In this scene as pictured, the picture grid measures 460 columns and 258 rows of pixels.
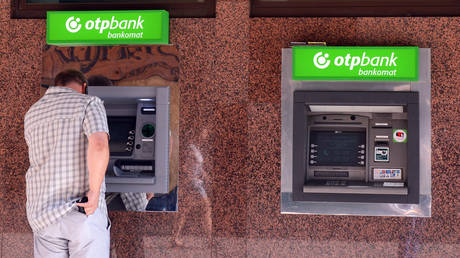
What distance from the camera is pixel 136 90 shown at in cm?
Answer: 380

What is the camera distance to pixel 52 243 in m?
3.20

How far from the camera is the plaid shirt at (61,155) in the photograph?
10.3 feet

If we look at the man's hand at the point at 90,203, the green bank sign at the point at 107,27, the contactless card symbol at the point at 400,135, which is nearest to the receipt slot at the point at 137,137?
the green bank sign at the point at 107,27

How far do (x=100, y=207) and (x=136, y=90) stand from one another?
3.14 ft

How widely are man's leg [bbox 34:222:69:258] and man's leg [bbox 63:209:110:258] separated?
55 millimetres

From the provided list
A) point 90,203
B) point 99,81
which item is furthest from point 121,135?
point 90,203

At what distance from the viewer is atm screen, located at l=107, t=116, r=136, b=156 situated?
3.77 meters

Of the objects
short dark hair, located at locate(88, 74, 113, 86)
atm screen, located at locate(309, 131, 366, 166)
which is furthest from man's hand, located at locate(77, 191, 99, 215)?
atm screen, located at locate(309, 131, 366, 166)

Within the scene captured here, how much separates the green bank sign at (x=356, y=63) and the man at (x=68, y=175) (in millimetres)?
1419

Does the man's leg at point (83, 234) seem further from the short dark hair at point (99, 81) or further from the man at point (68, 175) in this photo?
the short dark hair at point (99, 81)

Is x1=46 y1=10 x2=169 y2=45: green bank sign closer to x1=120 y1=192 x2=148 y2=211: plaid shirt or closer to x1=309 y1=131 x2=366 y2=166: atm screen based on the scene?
x1=120 y1=192 x2=148 y2=211: plaid shirt

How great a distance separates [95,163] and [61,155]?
0.86ft

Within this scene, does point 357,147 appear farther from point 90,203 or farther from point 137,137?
point 90,203

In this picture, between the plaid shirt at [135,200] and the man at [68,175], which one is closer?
the man at [68,175]
